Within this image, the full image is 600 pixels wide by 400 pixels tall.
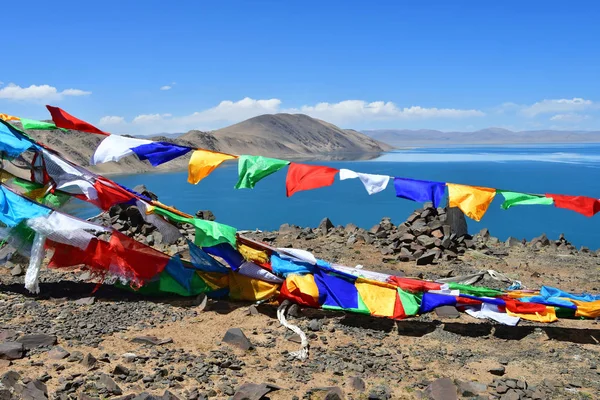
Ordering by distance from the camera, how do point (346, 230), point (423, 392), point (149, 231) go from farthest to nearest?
point (346, 230) → point (149, 231) → point (423, 392)

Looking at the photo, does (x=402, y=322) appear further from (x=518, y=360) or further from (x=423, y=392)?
(x=423, y=392)

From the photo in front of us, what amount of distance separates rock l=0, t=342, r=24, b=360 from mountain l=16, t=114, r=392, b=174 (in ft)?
176

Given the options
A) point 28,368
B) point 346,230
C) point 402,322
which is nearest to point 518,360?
point 402,322

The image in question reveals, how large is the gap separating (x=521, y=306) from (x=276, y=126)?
148480 mm

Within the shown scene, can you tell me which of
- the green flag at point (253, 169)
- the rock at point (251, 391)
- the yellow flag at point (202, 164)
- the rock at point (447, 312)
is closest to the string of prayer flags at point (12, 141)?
the yellow flag at point (202, 164)

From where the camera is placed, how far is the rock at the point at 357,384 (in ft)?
18.0

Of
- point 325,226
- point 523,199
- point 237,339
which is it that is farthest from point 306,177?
point 325,226

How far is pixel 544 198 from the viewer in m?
7.49

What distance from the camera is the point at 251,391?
16.9ft

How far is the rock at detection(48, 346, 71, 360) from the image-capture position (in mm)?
5895

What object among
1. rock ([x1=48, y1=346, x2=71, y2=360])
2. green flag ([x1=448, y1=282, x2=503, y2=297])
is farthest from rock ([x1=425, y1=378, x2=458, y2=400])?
rock ([x1=48, y1=346, x2=71, y2=360])

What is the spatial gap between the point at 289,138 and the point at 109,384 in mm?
140342

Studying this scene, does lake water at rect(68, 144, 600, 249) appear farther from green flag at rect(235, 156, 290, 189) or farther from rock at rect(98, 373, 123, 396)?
rock at rect(98, 373, 123, 396)

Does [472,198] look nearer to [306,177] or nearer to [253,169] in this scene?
[306,177]
